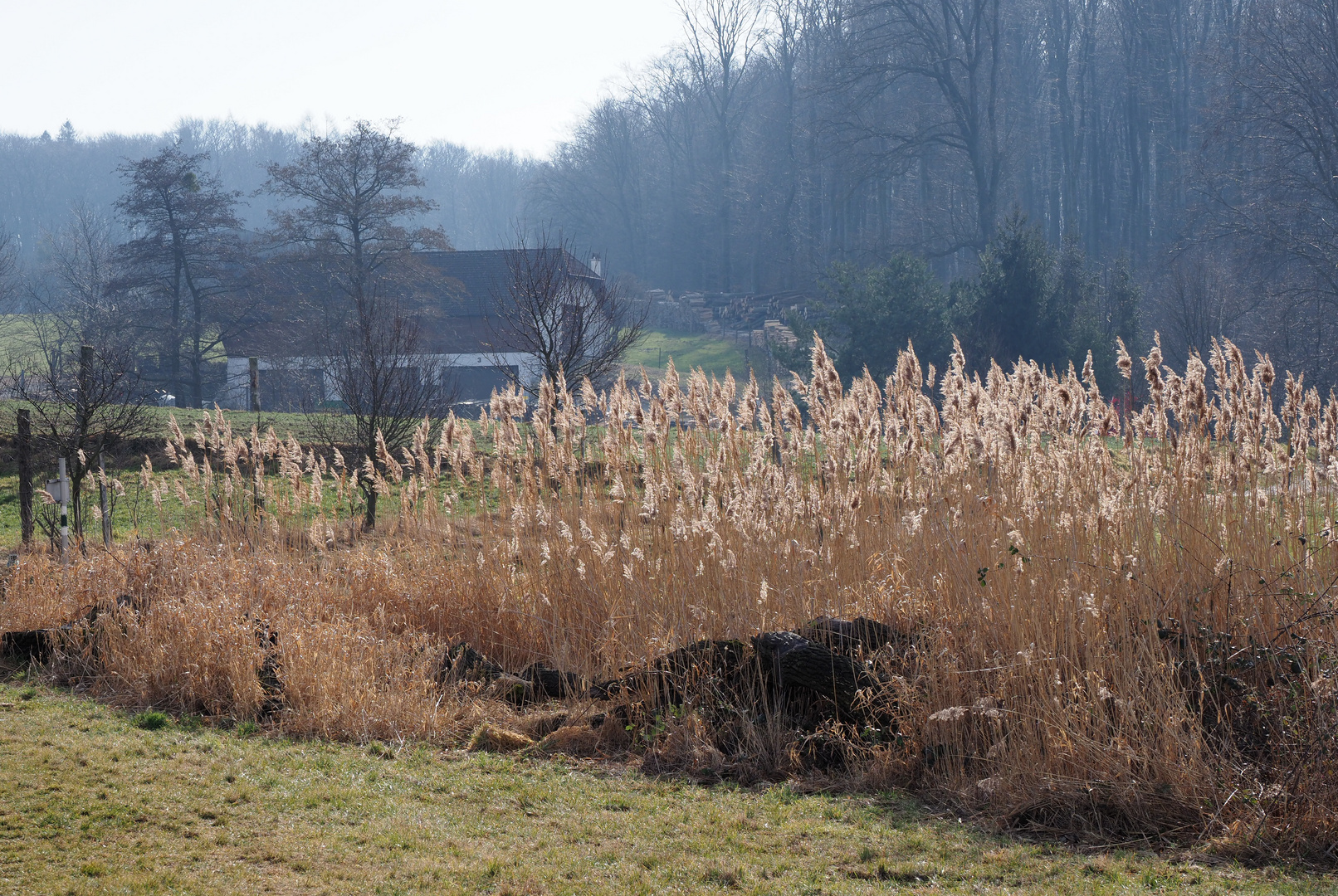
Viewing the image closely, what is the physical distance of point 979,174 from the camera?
3769 cm

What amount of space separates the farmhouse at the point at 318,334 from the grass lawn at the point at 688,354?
4.57m

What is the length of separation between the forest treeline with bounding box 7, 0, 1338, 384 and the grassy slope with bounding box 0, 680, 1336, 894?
34.2 ft

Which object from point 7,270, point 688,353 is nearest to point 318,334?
point 688,353

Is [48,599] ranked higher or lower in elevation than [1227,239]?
lower

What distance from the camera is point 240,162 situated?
282 ft

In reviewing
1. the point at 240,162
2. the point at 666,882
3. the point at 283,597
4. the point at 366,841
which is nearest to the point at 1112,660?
the point at 666,882

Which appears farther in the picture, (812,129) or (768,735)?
(812,129)

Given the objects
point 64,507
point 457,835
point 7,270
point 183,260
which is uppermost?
point 7,270

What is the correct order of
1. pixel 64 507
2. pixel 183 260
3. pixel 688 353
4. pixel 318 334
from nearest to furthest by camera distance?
pixel 64 507 → pixel 318 334 → pixel 183 260 → pixel 688 353

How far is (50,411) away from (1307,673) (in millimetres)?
21339

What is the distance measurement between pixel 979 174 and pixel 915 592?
34.5 m

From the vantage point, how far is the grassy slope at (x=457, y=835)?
400 cm

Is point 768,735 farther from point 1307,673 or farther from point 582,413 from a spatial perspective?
point 582,413

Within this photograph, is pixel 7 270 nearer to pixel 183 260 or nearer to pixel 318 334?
pixel 183 260
